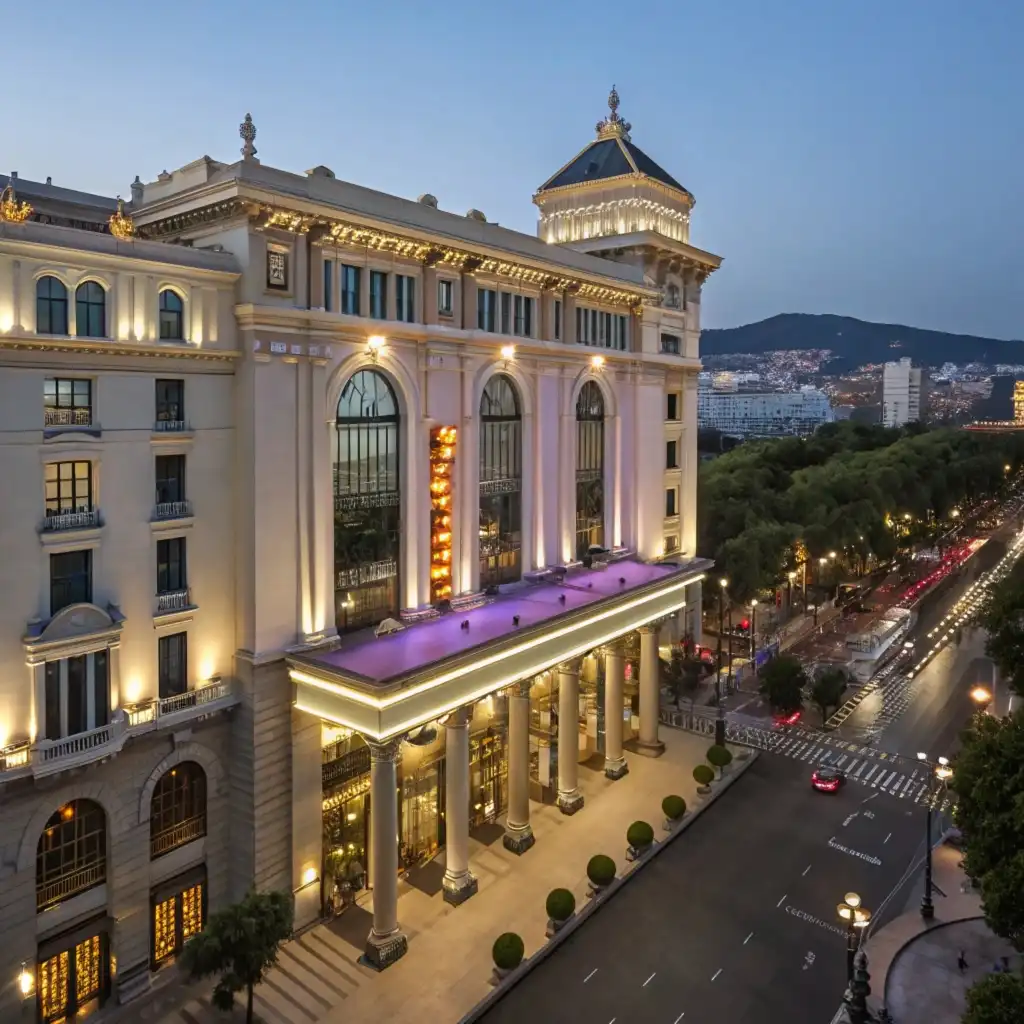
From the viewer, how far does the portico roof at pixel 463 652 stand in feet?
85.8

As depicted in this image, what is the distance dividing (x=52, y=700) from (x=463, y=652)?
1214 cm

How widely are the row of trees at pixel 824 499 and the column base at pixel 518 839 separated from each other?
30801mm

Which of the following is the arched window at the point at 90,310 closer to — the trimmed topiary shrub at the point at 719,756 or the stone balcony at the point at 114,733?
the stone balcony at the point at 114,733

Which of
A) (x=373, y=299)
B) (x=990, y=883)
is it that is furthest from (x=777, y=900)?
(x=373, y=299)

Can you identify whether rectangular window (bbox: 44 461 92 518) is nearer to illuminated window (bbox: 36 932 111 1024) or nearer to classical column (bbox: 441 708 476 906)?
illuminated window (bbox: 36 932 111 1024)

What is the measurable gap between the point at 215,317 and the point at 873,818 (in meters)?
34.5

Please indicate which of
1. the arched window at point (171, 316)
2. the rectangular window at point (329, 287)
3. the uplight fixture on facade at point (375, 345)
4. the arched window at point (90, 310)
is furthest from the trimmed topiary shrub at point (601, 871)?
the arched window at point (90, 310)

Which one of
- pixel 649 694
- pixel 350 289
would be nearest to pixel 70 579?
pixel 350 289

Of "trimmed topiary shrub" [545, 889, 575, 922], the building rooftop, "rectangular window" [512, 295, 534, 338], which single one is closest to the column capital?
the building rooftop

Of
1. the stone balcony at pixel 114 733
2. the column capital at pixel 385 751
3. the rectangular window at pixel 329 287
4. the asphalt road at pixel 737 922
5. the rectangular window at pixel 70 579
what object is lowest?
the asphalt road at pixel 737 922

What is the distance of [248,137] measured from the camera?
27250 mm

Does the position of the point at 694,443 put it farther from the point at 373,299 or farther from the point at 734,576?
the point at 373,299

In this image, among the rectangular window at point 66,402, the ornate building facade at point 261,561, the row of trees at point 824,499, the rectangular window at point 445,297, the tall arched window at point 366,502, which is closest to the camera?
the ornate building facade at point 261,561

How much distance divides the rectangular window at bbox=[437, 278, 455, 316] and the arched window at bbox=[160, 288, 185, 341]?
1043 centimetres
